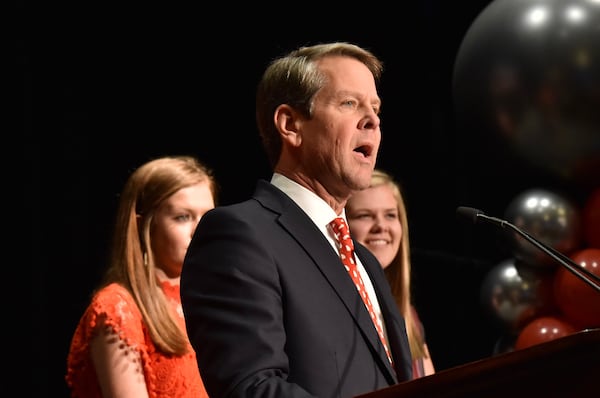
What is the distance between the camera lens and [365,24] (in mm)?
5168

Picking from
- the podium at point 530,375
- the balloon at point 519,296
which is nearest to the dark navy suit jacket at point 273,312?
the podium at point 530,375

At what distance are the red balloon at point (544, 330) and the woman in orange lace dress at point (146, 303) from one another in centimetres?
155

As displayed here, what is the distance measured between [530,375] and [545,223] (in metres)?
2.74

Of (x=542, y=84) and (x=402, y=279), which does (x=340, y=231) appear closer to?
(x=402, y=279)

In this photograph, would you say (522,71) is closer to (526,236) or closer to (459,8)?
(459,8)

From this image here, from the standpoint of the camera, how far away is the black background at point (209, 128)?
13.2ft

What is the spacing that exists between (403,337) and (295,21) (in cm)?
301

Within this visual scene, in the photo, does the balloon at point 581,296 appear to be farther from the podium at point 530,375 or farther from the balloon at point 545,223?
the podium at point 530,375

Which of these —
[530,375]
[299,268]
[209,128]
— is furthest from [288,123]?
[209,128]

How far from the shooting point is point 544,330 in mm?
3945

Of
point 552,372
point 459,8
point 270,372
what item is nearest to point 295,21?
point 459,8

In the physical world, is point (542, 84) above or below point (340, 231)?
above

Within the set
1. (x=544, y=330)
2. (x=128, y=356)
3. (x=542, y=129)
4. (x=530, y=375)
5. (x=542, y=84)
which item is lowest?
(x=128, y=356)

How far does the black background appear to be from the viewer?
402cm
